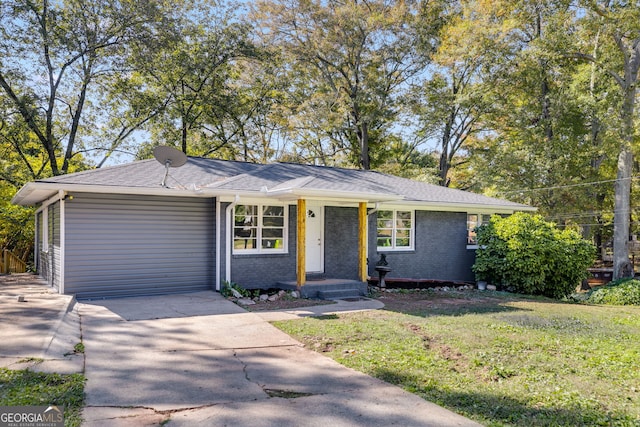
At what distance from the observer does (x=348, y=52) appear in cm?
2261

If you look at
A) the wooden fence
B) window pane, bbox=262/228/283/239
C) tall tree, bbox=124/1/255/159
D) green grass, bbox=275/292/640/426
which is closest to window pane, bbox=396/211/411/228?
window pane, bbox=262/228/283/239

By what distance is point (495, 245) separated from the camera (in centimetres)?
1284

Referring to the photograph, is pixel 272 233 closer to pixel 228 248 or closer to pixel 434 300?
pixel 228 248

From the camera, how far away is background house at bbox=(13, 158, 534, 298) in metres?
9.17

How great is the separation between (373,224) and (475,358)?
739 cm

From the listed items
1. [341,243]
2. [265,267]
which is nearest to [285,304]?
[265,267]

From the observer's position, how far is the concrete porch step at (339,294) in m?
9.98

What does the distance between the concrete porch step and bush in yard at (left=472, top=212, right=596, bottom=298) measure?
4.66 meters

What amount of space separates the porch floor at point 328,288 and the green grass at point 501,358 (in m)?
1.80

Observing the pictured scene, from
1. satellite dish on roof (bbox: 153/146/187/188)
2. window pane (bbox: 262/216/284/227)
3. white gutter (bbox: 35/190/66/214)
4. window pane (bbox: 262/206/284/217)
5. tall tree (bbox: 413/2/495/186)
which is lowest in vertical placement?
window pane (bbox: 262/216/284/227)

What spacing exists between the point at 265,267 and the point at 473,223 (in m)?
7.69

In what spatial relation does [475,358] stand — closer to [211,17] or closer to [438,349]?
[438,349]

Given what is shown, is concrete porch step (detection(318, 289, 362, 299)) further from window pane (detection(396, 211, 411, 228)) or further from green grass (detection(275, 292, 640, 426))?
window pane (detection(396, 211, 411, 228))

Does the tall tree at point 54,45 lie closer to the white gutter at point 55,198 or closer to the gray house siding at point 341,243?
the white gutter at point 55,198
